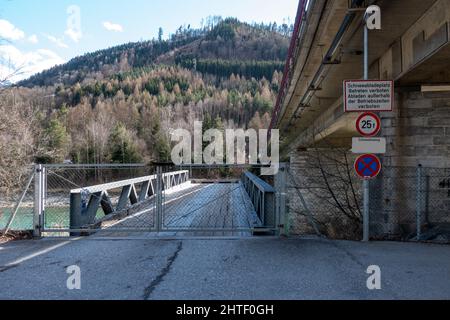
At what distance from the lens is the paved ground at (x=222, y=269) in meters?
4.41

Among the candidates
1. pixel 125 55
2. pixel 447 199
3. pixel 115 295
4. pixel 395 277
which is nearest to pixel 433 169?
pixel 447 199

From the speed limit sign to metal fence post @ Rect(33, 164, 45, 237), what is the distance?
599cm

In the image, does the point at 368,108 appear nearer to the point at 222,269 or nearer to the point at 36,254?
the point at 222,269

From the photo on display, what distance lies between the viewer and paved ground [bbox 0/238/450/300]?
4.41 m

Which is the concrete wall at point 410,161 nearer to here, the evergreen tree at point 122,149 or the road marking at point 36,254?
the road marking at point 36,254

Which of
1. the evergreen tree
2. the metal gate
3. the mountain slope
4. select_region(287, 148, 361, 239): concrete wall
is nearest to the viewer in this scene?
the metal gate

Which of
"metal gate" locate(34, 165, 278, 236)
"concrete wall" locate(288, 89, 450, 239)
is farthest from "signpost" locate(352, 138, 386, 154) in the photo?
"metal gate" locate(34, 165, 278, 236)

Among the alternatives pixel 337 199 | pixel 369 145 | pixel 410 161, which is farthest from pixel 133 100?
pixel 369 145

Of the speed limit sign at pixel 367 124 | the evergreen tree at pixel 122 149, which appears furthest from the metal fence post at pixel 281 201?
the evergreen tree at pixel 122 149

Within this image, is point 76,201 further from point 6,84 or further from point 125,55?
point 125,55

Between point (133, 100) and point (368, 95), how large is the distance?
115 meters

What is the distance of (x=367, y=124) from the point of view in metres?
7.01

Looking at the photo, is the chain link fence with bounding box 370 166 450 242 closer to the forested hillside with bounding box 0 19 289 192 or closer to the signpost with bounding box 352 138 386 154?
the signpost with bounding box 352 138 386 154

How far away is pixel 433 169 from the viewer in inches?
320
